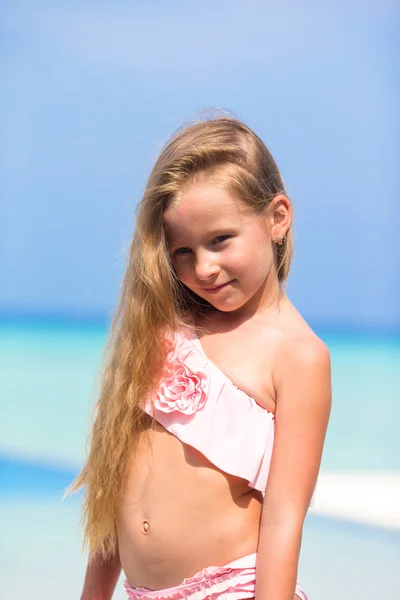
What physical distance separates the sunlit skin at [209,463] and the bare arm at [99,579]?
10 cm

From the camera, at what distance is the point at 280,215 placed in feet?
5.14

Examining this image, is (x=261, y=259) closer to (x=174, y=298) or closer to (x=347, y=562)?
(x=174, y=298)

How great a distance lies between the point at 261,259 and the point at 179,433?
0.30 m

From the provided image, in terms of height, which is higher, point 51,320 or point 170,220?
point 51,320

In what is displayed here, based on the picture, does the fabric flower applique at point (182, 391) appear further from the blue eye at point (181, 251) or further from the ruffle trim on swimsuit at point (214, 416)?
the blue eye at point (181, 251)

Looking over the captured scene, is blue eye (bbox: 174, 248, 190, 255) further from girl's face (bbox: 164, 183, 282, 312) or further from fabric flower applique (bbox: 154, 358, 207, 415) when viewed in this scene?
fabric flower applique (bbox: 154, 358, 207, 415)

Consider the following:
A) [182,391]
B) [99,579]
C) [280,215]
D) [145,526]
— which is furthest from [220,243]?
[99,579]

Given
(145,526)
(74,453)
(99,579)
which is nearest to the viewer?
(145,526)

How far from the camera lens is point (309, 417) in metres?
1.42

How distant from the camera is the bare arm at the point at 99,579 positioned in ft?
5.43

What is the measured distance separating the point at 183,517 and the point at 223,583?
4.5 inches

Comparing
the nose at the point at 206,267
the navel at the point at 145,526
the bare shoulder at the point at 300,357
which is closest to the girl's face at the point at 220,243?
the nose at the point at 206,267

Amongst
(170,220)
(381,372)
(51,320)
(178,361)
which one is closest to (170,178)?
(170,220)

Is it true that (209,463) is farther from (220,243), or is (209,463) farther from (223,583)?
(220,243)
